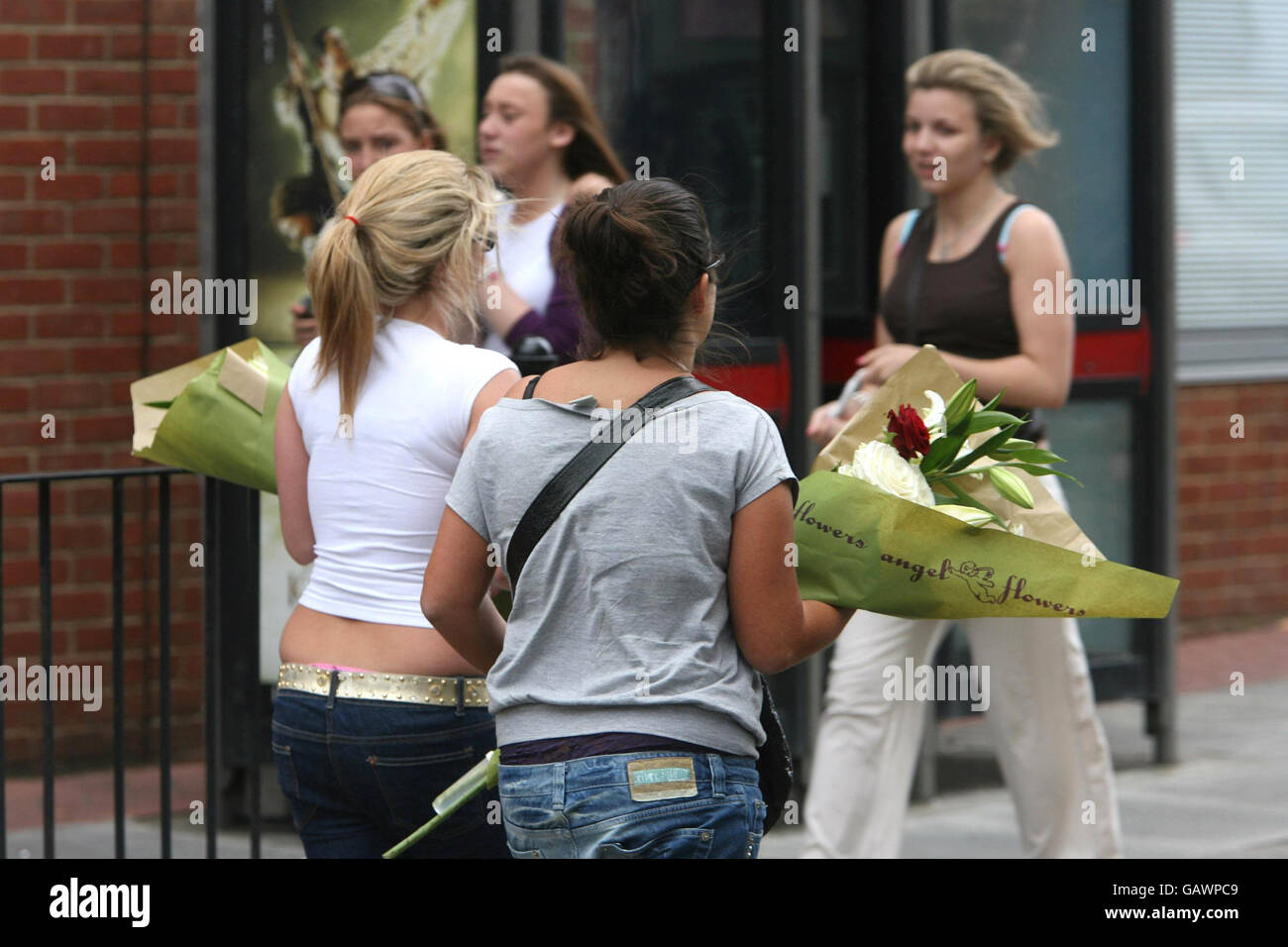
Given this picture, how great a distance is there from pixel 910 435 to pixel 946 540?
0.61 ft

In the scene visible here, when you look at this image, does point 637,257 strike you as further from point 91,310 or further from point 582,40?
point 91,310

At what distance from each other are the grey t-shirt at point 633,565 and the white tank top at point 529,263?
178 centimetres

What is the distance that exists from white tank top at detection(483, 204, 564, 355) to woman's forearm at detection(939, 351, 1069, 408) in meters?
1.01

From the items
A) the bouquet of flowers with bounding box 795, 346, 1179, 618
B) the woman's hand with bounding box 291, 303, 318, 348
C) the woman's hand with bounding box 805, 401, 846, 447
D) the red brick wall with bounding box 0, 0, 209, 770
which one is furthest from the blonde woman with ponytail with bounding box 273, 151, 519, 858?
the red brick wall with bounding box 0, 0, 209, 770

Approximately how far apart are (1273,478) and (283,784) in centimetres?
730

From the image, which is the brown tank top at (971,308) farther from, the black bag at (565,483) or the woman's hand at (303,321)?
the black bag at (565,483)

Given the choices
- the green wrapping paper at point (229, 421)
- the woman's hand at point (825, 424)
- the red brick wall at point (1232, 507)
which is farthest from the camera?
the red brick wall at point (1232, 507)

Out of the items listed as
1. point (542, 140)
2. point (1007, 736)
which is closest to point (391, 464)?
point (542, 140)

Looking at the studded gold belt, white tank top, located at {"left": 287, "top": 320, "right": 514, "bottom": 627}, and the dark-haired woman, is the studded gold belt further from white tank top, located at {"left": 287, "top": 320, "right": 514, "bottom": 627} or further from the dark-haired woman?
the dark-haired woman

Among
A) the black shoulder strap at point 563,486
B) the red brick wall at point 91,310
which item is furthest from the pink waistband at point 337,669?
the red brick wall at point 91,310

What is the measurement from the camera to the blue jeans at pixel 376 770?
301 cm

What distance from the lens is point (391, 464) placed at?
3.05 metres
